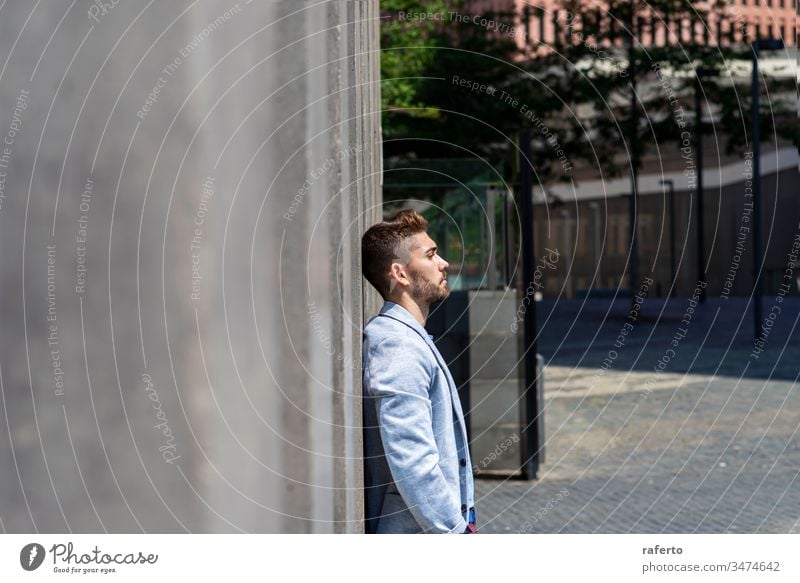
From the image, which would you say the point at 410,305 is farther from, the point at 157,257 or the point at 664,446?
the point at 664,446

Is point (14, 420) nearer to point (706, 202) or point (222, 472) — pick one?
point (222, 472)

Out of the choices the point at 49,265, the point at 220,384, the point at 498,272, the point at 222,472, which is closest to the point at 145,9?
the point at 49,265

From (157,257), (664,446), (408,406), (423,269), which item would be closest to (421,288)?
(423,269)

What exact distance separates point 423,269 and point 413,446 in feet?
1.73

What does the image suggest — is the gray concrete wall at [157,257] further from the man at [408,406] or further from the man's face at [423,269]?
the man's face at [423,269]

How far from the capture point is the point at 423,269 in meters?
2.97

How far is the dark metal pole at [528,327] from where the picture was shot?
7.93 meters

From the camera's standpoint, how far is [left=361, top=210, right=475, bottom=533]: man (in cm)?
262

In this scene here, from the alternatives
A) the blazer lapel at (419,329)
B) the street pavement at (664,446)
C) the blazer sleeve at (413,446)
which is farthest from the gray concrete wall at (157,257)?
the street pavement at (664,446)

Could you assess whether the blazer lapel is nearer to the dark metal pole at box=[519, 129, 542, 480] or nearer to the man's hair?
the man's hair

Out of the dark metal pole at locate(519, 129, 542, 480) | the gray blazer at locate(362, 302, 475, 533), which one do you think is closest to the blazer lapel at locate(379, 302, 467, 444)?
the gray blazer at locate(362, 302, 475, 533)

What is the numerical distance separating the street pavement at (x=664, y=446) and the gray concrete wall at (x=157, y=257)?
493cm

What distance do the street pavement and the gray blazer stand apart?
3.83 m
